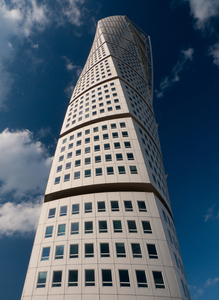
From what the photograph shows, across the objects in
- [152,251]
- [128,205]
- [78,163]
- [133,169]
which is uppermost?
[78,163]

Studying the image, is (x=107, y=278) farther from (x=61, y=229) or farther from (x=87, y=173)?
(x=87, y=173)

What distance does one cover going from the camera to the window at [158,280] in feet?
52.0

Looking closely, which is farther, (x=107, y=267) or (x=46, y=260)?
(x=46, y=260)

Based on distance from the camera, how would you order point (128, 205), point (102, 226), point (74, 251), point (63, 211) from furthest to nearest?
point (63, 211)
point (128, 205)
point (102, 226)
point (74, 251)

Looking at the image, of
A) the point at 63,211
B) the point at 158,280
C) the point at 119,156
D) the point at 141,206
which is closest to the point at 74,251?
the point at 63,211

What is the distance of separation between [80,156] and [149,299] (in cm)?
1785

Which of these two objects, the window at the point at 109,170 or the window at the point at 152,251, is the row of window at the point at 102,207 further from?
the window at the point at 109,170

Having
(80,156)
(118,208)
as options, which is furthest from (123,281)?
(80,156)

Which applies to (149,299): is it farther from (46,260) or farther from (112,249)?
(46,260)

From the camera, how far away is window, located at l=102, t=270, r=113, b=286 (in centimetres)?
1575

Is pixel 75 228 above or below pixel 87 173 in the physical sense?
below

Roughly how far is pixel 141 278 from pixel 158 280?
1448 mm

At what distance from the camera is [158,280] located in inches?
635

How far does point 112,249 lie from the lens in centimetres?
1755
